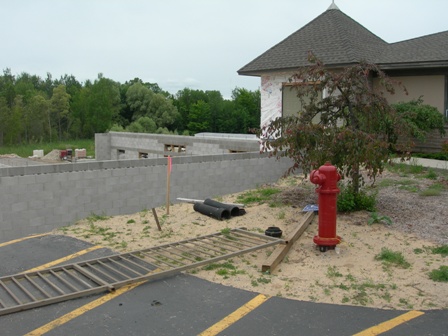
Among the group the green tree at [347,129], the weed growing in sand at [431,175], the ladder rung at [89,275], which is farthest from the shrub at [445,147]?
the ladder rung at [89,275]

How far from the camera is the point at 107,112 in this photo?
222ft

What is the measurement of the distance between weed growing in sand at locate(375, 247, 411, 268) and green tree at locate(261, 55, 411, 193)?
1.78m

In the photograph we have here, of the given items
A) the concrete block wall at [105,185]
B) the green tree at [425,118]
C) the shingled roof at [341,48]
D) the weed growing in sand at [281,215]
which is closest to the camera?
the weed growing in sand at [281,215]

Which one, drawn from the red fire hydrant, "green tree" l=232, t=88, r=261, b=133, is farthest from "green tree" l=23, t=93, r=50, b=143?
the red fire hydrant

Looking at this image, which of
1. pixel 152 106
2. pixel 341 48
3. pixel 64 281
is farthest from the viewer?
pixel 152 106

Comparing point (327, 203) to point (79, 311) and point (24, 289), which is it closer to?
point (79, 311)

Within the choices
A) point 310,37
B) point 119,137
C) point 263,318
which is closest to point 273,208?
point 263,318

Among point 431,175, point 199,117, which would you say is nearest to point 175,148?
point 431,175

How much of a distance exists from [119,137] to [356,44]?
14145 mm

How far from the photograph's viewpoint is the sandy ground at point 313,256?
5.40 m

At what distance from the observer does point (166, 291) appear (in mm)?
5578

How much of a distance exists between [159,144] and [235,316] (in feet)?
64.4

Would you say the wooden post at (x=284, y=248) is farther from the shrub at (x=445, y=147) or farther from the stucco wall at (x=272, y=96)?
the stucco wall at (x=272, y=96)

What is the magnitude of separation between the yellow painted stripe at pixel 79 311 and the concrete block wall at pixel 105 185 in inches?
202
